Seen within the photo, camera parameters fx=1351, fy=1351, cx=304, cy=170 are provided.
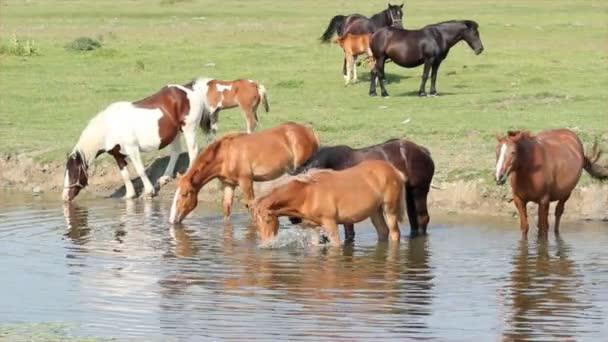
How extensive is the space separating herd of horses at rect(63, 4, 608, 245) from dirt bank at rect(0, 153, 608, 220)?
46cm

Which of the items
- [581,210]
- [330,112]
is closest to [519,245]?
[581,210]

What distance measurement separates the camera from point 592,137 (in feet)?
55.3

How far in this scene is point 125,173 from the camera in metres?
17.1

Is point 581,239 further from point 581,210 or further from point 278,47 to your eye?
point 278,47

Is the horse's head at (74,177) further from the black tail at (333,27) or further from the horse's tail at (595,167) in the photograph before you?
the black tail at (333,27)

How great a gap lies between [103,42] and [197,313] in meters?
24.9

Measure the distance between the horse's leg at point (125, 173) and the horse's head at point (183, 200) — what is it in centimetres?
261

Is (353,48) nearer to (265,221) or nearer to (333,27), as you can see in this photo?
(333,27)

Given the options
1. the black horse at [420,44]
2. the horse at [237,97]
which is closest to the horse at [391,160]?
the horse at [237,97]

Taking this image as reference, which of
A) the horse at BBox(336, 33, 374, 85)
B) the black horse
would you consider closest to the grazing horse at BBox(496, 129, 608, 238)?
the black horse

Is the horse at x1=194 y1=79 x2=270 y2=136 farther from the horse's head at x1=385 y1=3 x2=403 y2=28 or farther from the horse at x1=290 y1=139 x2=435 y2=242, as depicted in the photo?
the horse's head at x1=385 y1=3 x2=403 y2=28

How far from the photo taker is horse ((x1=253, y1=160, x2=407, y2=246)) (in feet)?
40.5

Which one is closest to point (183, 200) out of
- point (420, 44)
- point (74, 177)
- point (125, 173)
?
point (74, 177)

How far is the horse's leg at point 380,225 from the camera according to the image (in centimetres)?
1314
